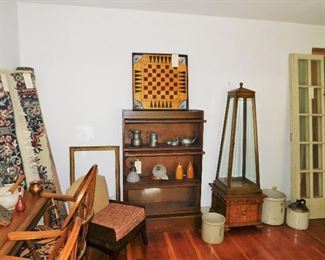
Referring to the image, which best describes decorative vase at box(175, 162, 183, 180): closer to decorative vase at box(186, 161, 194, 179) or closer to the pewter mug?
decorative vase at box(186, 161, 194, 179)

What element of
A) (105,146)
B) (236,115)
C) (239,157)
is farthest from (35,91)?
(239,157)

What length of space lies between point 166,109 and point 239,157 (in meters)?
0.99

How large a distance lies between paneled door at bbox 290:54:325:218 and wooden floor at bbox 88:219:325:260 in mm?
469

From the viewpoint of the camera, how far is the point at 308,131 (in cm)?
326

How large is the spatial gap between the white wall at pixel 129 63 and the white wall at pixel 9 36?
0.30ft

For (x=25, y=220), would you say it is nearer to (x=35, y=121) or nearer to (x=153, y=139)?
(x=35, y=121)

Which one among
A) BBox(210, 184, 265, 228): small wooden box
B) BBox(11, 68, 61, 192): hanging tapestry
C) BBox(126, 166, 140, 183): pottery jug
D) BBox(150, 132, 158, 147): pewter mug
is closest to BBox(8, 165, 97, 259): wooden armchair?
BBox(11, 68, 61, 192): hanging tapestry

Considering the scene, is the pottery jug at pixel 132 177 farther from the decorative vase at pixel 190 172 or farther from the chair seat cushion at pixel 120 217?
the decorative vase at pixel 190 172

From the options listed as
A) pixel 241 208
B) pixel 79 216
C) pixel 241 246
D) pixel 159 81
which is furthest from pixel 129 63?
pixel 241 246

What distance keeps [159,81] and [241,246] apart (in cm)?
187

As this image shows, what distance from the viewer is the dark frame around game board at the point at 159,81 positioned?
2816 millimetres

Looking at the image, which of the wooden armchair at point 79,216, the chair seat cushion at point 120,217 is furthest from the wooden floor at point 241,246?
the wooden armchair at point 79,216

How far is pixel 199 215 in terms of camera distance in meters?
2.87

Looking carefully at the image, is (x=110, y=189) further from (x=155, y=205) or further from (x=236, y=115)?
(x=236, y=115)
